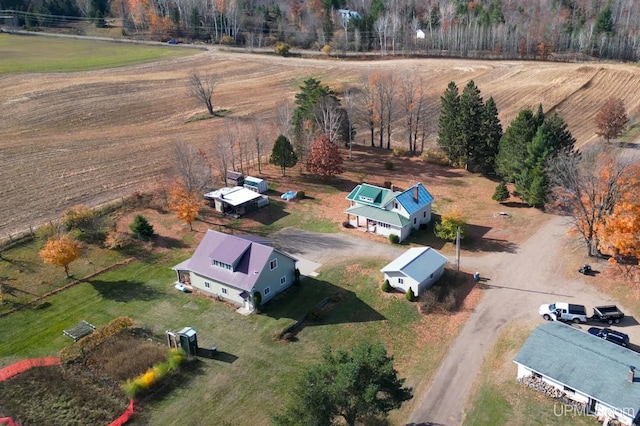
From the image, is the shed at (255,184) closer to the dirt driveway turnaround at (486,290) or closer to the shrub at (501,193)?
the dirt driveway turnaround at (486,290)

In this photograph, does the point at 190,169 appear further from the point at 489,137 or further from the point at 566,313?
the point at 566,313

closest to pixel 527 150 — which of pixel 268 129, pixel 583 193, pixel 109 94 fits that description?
pixel 583 193

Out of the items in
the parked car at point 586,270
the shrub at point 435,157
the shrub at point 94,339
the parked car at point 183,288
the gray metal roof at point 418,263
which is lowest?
the shrub at point 94,339

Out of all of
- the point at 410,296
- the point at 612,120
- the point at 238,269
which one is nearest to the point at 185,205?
the point at 238,269

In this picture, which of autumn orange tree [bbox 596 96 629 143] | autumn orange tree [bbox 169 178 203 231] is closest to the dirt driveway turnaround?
autumn orange tree [bbox 169 178 203 231]

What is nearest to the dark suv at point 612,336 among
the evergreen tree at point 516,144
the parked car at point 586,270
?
the parked car at point 586,270

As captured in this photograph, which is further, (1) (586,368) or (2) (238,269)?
(2) (238,269)

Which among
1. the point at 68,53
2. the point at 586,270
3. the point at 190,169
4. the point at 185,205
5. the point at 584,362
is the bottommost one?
the point at 584,362
